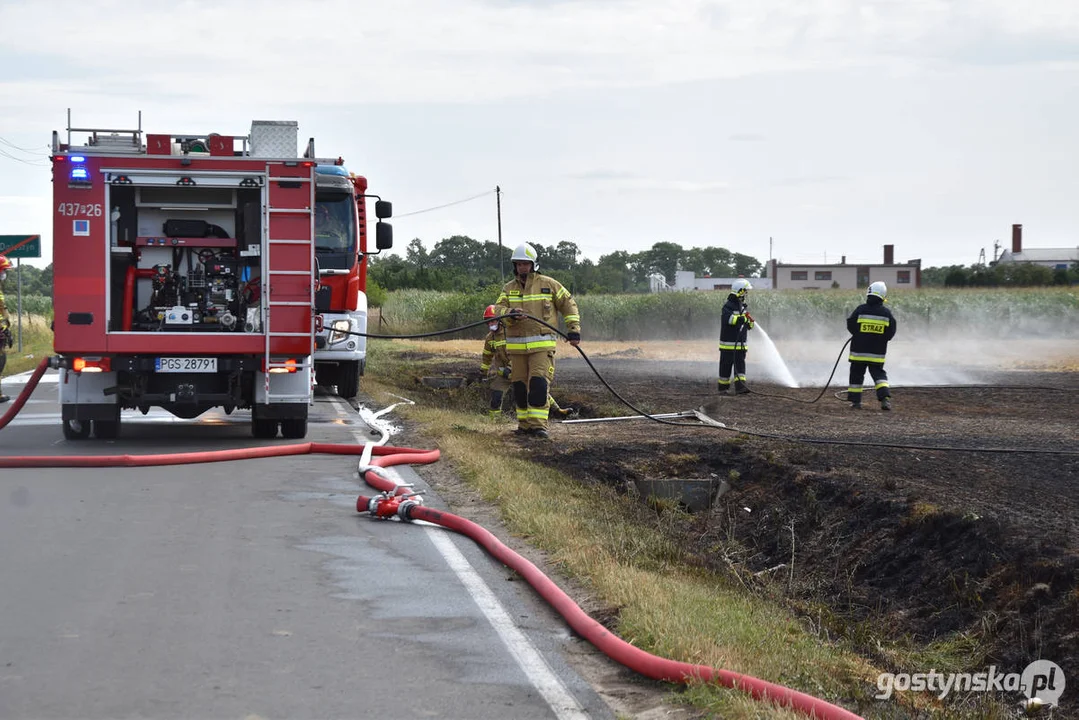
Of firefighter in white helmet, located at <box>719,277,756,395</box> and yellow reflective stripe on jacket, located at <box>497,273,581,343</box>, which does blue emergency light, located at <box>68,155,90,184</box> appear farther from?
firefighter in white helmet, located at <box>719,277,756,395</box>

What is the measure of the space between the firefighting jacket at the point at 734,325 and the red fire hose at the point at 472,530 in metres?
8.28

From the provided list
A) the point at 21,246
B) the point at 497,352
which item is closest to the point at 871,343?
the point at 497,352

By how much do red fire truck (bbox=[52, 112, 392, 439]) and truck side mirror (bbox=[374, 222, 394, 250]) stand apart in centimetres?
441

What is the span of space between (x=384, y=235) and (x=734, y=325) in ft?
17.4

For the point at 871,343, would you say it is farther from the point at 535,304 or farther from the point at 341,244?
the point at 341,244

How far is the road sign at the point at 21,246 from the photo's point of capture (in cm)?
3253

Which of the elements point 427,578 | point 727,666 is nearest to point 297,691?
point 727,666

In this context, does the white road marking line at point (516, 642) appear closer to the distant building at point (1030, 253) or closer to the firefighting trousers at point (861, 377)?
the firefighting trousers at point (861, 377)

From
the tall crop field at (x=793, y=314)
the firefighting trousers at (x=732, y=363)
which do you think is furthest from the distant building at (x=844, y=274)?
the firefighting trousers at (x=732, y=363)

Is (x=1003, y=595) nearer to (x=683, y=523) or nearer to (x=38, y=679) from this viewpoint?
(x=683, y=523)

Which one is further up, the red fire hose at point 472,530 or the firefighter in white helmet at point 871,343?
the firefighter in white helmet at point 871,343

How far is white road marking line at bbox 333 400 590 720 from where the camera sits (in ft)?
16.9

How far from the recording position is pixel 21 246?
33.0 metres

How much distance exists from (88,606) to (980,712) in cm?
412
